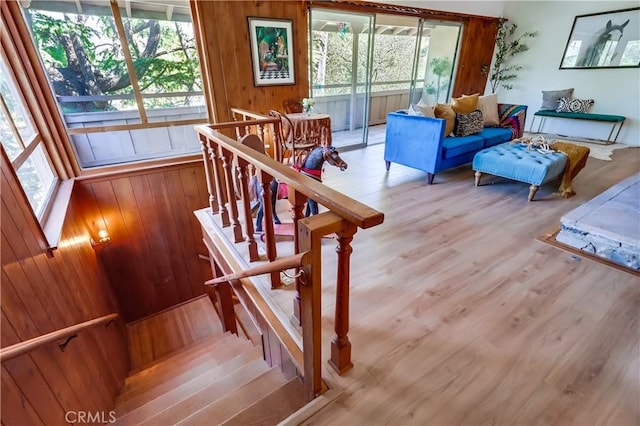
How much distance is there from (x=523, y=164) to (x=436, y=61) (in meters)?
3.95

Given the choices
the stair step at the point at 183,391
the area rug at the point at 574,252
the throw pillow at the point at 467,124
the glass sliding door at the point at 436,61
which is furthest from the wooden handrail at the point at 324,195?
the glass sliding door at the point at 436,61

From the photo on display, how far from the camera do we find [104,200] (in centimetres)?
308

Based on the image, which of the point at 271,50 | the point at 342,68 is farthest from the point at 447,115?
the point at 342,68

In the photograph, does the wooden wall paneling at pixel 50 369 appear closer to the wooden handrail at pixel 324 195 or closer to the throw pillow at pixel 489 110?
the wooden handrail at pixel 324 195

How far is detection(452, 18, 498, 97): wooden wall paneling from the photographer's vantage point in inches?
231

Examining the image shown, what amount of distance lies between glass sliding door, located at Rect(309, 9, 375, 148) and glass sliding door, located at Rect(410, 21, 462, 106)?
1074mm

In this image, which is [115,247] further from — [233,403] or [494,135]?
[494,135]

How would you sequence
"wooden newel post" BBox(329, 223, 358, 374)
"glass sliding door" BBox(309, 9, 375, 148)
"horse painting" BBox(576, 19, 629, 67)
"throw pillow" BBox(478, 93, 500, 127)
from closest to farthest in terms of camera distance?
"wooden newel post" BBox(329, 223, 358, 374), "throw pillow" BBox(478, 93, 500, 127), "glass sliding door" BBox(309, 9, 375, 148), "horse painting" BBox(576, 19, 629, 67)

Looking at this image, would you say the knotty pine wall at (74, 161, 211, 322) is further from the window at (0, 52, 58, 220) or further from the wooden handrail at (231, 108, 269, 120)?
the wooden handrail at (231, 108, 269, 120)

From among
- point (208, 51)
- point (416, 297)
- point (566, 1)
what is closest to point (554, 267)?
point (416, 297)

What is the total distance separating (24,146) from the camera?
2.13 meters

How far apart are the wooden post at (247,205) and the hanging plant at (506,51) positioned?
6.89 m

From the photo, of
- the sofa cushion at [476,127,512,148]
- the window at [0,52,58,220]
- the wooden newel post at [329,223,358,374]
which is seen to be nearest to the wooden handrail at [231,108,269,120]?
the window at [0,52,58,220]

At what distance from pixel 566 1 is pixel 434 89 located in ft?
8.15
